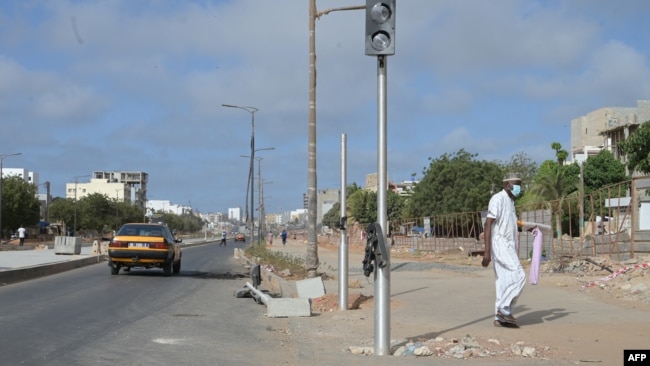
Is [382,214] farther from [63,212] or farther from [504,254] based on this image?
[63,212]

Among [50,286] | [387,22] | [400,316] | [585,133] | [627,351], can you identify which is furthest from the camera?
[585,133]

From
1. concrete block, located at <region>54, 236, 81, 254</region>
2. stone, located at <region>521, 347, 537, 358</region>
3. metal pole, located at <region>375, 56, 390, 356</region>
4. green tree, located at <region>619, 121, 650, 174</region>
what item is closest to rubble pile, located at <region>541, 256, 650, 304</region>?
stone, located at <region>521, 347, 537, 358</region>

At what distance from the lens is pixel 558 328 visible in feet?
29.0

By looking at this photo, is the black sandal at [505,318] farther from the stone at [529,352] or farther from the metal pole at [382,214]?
the metal pole at [382,214]

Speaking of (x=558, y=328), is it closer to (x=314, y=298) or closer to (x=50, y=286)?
(x=314, y=298)

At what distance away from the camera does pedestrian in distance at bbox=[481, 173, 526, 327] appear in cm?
877

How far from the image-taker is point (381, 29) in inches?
293

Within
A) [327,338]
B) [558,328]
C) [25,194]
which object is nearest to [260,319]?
[327,338]

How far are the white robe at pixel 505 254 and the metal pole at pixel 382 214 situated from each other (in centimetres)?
195

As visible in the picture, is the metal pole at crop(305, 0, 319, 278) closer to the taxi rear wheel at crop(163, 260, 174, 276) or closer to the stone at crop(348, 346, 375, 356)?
the taxi rear wheel at crop(163, 260, 174, 276)

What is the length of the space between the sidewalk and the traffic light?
9.52 feet

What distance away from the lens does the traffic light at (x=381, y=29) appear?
24.4 ft

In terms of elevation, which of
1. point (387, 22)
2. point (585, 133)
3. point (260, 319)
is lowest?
point (260, 319)

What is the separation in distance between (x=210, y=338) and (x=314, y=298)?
4153 millimetres
